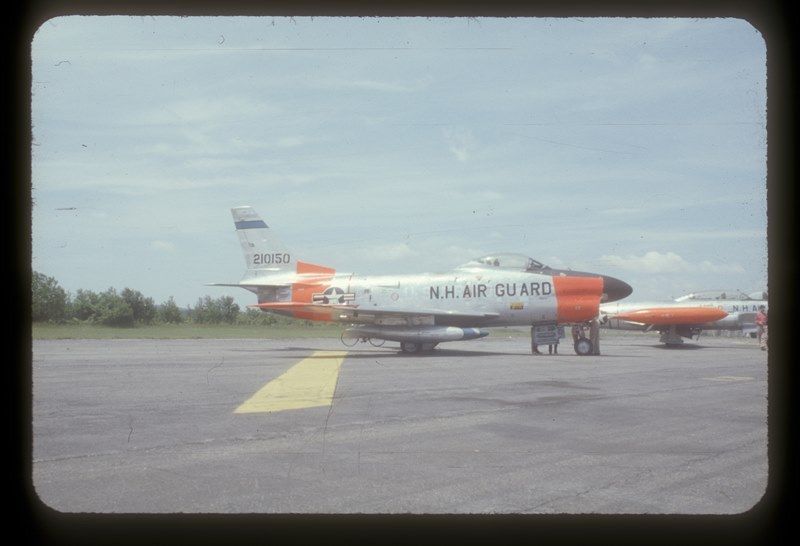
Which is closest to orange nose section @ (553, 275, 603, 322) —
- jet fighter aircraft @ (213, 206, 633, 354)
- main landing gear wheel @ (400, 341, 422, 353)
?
jet fighter aircraft @ (213, 206, 633, 354)

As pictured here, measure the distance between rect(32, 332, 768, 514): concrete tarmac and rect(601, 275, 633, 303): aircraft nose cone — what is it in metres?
8.70

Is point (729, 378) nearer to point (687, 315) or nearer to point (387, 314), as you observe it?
point (387, 314)

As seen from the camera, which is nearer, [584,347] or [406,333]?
[584,347]

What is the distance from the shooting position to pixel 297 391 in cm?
1142

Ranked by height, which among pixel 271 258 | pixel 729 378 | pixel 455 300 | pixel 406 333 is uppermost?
pixel 271 258

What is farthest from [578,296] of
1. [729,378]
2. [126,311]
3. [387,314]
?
[126,311]

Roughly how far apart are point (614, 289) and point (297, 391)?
13.4 meters

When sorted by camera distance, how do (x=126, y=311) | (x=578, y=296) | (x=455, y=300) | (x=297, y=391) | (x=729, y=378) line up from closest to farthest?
(x=297, y=391), (x=729, y=378), (x=578, y=296), (x=455, y=300), (x=126, y=311)

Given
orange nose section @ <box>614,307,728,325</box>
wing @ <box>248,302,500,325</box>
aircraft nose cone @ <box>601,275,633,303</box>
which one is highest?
aircraft nose cone @ <box>601,275,633,303</box>

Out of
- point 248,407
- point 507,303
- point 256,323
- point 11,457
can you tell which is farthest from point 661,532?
point 256,323

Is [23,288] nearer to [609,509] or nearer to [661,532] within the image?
[661,532]

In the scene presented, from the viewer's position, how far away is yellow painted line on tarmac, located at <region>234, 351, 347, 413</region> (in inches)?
376

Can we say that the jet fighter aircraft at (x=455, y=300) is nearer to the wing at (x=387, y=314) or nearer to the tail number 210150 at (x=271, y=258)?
the wing at (x=387, y=314)

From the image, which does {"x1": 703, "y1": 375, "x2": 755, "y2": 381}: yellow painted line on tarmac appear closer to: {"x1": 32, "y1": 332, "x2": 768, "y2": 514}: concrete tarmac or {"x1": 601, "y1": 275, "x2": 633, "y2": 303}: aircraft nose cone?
{"x1": 32, "y1": 332, "x2": 768, "y2": 514}: concrete tarmac
